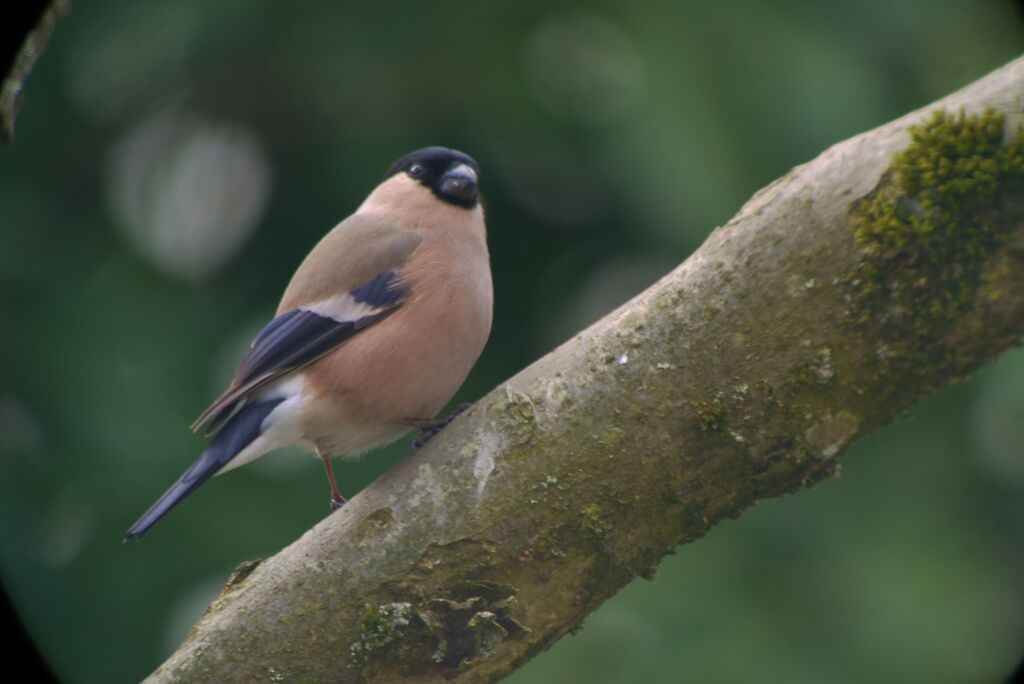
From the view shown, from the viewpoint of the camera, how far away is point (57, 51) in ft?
19.9

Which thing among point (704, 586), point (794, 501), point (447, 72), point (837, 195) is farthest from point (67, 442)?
point (837, 195)

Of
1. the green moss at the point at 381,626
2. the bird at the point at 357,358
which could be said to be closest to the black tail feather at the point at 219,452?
the bird at the point at 357,358

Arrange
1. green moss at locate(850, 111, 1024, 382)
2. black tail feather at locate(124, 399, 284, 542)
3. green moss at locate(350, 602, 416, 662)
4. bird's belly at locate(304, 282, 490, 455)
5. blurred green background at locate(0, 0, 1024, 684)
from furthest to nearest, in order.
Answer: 1. blurred green background at locate(0, 0, 1024, 684)
2. bird's belly at locate(304, 282, 490, 455)
3. black tail feather at locate(124, 399, 284, 542)
4. green moss at locate(350, 602, 416, 662)
5. green moss at locate(850, 111, 1024, 382)

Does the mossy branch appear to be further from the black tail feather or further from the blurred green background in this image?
the blurred green background

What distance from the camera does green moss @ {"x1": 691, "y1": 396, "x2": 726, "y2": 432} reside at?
98.4 inches

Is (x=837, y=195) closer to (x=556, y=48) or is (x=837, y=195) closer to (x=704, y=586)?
(x=704, y=586)

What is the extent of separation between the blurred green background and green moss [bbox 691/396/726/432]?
96.0 inches

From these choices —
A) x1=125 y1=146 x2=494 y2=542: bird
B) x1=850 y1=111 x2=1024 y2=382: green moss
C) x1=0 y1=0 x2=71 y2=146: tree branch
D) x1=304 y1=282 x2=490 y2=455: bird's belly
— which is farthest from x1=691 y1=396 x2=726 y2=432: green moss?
x1=0 y1=0 x2=71 y2=146: tree branch

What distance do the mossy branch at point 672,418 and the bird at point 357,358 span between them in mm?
688

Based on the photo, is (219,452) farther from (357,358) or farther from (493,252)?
(493,252)

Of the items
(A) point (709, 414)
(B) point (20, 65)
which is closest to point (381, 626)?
(A) point (709, 414)

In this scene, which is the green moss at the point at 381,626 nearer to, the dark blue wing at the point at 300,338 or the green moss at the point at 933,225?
the dark blue wing at the point at 300,338

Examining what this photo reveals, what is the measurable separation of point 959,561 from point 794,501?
33.1 inches

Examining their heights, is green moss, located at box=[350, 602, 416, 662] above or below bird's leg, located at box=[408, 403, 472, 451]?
below
